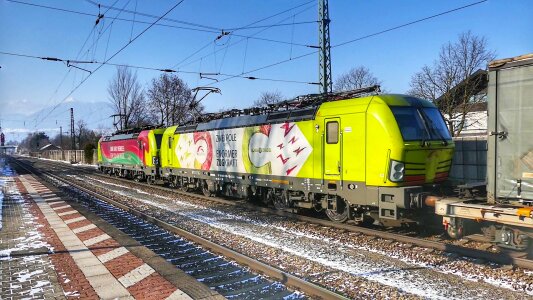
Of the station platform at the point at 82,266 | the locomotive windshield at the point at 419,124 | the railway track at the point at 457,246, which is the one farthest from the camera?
the locomotive windshield at the point at 419,124

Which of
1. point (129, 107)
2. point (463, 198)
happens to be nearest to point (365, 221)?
point (463, 198)

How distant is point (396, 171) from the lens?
31.0ft

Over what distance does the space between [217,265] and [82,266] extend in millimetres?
2353

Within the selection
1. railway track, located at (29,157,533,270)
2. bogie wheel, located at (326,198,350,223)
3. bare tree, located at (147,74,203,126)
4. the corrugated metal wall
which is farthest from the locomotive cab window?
bare tree, located at (147,74,203,126)

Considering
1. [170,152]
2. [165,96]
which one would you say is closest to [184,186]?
[170,152]

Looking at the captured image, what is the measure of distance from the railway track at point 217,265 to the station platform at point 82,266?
33 centimetres

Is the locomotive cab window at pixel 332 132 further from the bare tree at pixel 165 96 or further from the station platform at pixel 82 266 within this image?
the bare tree at pixel 165 96

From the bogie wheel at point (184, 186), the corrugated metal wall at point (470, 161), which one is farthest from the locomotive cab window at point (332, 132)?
the bogie wheel at point (184, 186)

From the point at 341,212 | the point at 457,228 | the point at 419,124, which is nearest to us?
the point at 457,228

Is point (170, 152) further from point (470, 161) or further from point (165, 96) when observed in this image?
point (165, 96)

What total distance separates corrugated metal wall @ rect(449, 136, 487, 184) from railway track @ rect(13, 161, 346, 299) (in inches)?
271

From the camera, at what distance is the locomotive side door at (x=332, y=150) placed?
10.9 meters

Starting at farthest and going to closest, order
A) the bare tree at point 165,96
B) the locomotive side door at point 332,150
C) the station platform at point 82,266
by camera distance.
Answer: the bare tree at point 165,96 → the locomotive side door at point 332,150 → the station platform at point 82,266

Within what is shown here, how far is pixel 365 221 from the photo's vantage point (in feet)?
38.5
